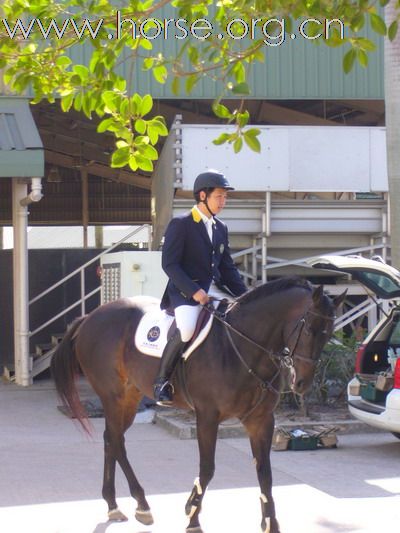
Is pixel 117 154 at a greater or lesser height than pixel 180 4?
lesser

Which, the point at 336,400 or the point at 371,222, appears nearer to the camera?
the point at 336,400

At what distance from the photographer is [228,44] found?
7.31 metres

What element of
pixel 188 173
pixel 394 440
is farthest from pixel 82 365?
pixel 188 173

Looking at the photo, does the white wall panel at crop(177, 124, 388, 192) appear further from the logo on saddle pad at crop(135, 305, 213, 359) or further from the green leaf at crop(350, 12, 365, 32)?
the green leaf at crop(350, 12, 365, 32)

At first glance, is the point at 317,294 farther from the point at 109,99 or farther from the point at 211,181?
the point at 109,99

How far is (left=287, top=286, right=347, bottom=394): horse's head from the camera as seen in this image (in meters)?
6.78

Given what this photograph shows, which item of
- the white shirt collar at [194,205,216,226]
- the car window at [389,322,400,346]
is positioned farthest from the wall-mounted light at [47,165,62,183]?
the white shirt collar at [194,205,216,226]

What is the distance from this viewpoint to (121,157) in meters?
6.38

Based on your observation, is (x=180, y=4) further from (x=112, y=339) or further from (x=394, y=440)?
(x=394, y=440)

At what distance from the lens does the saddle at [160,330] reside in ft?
24.2

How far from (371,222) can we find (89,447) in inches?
249

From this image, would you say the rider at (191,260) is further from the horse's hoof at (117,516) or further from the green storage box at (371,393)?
the green storage box at (371,393)

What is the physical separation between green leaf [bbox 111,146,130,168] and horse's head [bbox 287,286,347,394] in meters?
1.59

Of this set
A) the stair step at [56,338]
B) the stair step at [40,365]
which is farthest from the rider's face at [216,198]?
the stair step at [56,338]
